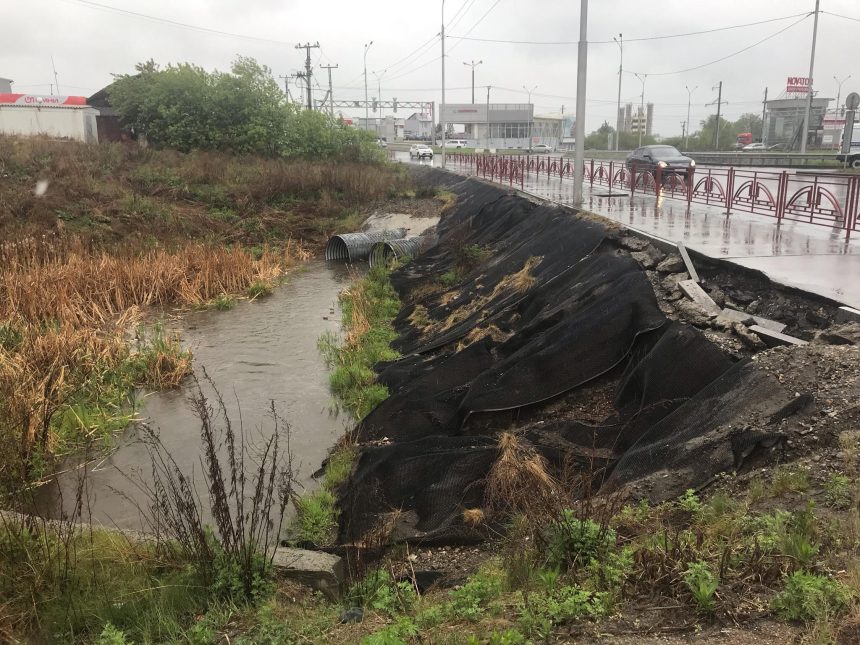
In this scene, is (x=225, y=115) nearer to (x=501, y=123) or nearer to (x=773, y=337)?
(x=773, y=337)

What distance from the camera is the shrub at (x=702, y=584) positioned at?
3234mm

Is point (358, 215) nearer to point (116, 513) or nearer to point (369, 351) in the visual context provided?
point (369, 351)

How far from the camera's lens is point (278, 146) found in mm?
33281

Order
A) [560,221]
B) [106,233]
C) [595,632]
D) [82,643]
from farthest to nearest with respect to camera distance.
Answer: [106,233] < [560,221] < [82,643] < [595,632]

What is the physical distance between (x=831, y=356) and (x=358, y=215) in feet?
71.8

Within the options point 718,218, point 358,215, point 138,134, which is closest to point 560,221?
point 718,218

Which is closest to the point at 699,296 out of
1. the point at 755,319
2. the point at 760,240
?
the point at 755,319

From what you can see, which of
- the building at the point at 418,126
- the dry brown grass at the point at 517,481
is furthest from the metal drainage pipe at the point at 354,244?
the building at the point at 418,126

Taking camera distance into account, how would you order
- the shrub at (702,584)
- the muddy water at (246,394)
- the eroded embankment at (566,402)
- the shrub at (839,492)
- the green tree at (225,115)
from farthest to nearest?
the green tree at (225,115) < the muddy water at (246,394) < the eroded embankment at (566,402) < the shrub at (839,492) < the shrub at (702,584)

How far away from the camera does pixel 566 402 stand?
7129mm

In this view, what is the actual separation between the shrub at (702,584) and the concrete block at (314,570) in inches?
93.7

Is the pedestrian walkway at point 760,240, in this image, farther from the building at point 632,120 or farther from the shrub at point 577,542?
the building at point 632,120

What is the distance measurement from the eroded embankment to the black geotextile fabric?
13 millimetres

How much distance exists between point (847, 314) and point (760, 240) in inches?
199
